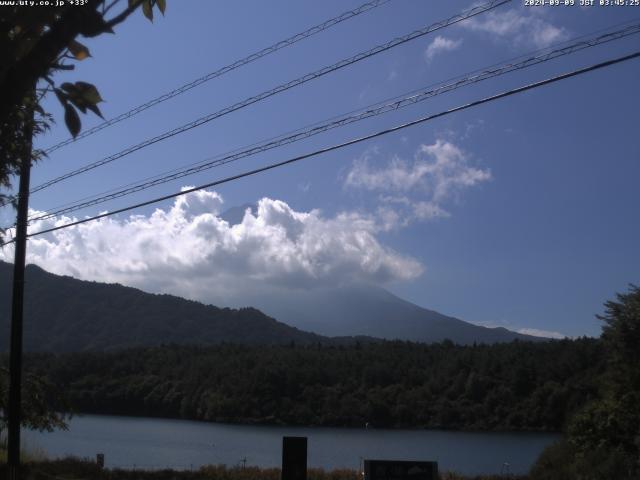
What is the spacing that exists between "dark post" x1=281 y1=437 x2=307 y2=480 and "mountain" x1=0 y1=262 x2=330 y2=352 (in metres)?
144

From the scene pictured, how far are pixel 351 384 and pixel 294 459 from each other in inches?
2983

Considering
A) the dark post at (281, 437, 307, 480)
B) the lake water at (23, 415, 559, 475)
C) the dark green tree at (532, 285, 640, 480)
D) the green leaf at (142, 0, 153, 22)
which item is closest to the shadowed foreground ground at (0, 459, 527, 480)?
the dark green tree at (532, 285, 640, 480)

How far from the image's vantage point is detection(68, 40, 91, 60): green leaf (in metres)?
3.36

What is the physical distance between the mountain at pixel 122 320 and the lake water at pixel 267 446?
82902 millimetres

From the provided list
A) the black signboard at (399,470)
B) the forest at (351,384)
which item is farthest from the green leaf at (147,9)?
the forest at (351,384)

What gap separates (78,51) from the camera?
3.38 metres

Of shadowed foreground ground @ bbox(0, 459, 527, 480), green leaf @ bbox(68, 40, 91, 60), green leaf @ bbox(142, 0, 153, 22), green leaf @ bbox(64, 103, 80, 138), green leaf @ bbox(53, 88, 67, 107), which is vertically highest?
green leaf @ bbox(142, 0, 153, 22)

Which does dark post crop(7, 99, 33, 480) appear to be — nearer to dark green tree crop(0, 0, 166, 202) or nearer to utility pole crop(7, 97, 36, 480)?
utility pole crop(7, 97, 36, 480)

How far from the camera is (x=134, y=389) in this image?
3391 inches

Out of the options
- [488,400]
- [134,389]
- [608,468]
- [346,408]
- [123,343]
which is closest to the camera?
[608,468]

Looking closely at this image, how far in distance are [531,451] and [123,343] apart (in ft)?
399

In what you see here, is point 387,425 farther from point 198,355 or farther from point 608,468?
point 608,468

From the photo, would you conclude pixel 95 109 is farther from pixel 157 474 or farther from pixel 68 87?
pixel 157 474

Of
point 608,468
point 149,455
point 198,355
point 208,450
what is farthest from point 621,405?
point 198,355
